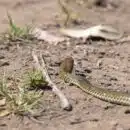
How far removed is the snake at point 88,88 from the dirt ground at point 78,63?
6cm

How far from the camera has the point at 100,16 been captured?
939 centimetres

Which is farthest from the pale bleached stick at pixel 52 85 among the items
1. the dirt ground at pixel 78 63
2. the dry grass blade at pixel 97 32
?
the dry grass blade at pixel 97 32

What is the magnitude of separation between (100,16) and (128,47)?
1.99 meters

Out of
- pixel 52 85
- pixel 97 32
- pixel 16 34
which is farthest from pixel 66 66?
pixel 97 32

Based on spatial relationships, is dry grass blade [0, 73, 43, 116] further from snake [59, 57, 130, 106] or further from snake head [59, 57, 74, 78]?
snake head [59, 57, 74, 78]

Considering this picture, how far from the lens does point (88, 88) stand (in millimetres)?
5684

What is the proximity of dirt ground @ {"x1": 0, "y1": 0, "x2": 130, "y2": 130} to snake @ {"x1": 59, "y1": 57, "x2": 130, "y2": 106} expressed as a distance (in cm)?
6

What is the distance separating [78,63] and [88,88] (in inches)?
40.8

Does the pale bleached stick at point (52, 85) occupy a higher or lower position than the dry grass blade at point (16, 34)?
lower

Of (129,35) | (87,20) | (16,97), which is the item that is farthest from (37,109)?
(87,20)

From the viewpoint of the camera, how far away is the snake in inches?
215

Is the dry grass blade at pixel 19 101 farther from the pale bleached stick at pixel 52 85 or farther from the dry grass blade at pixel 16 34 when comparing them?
the dry grass blade at pixel 16 34

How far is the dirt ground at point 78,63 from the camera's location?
5.07m

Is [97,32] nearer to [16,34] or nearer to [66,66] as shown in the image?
[16,34]
